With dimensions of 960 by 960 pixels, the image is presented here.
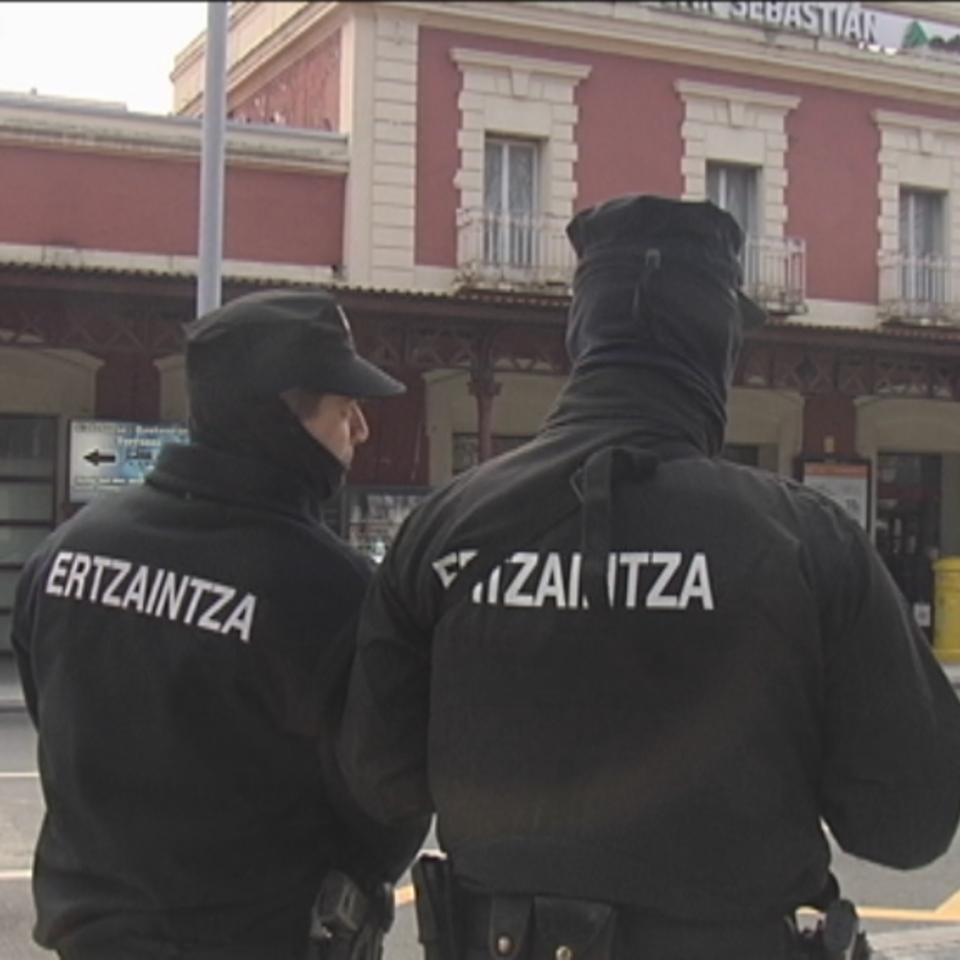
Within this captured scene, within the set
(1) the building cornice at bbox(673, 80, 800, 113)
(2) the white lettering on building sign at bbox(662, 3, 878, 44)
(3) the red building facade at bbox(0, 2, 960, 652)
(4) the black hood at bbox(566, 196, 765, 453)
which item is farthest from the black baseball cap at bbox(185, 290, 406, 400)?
(1) the building cornice at bbox(673, 80, 800, 113)

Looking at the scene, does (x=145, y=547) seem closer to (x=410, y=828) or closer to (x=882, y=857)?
(x=410, y=828)

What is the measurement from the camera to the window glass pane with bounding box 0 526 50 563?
16.9 meters

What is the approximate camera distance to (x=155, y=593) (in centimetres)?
225

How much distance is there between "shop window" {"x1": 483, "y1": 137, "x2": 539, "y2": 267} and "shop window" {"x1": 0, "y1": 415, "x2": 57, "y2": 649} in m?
5.88

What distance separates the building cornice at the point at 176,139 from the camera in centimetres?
1506

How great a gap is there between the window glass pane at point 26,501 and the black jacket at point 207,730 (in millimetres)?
15246

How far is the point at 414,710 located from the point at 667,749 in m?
0.41

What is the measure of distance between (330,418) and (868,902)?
466cm

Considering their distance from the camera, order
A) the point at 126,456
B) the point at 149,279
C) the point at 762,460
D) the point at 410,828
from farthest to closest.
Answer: the point at 762,460 → the point at 126,456 → the point at 149,279 → the point at 410,828

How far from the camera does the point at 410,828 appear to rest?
7.48 feet

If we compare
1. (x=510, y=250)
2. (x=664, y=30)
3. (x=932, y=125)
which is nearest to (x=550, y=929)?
(x=664, y=30)

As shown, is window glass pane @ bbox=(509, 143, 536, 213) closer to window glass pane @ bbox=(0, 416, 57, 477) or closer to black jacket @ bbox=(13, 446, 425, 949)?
window glass pane @ bbox=(0, 416, 57, 477)

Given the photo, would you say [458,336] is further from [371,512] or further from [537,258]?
[371,512]

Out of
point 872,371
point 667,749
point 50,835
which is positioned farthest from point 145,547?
point 872,371
